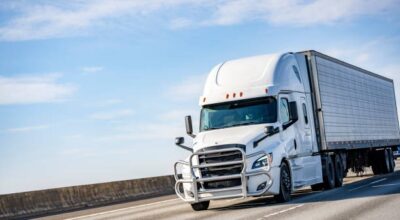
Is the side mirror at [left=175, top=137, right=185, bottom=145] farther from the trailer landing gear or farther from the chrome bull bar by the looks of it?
the trailer landing gear

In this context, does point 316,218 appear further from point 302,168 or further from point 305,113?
point 305,113

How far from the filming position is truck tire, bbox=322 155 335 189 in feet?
73.4

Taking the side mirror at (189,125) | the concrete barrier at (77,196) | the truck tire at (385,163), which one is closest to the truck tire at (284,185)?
the side mirror at (189,125)

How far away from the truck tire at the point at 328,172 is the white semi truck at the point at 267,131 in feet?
0.10

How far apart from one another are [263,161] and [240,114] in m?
1.58

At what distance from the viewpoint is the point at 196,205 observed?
58.1 feet

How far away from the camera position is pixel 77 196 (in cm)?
2570

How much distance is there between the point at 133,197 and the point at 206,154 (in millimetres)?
12174

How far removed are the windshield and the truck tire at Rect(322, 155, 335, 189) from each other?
4.92 meters

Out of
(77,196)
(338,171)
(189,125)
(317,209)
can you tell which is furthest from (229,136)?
(77,196)

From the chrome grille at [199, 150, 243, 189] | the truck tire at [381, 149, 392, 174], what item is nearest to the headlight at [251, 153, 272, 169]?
the chrome grille at [199, 150, 243, 189]

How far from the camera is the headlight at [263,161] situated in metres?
16.8

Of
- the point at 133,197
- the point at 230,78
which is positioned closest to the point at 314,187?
the point at 230,78

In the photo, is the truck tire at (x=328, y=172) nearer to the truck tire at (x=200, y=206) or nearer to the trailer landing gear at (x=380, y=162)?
the truck tire at (x=200, y=206)
